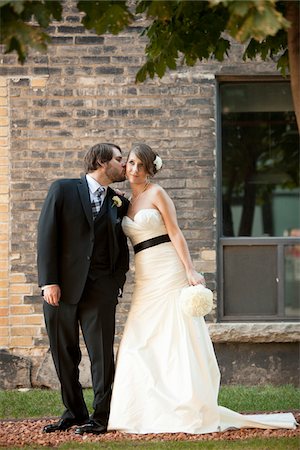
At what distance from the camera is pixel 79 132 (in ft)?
29.5

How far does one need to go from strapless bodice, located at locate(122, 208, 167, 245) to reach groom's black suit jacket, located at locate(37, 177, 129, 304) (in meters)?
0.13

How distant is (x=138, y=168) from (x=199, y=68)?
8.47ft

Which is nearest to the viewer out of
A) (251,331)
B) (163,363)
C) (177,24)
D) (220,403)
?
(177,24)

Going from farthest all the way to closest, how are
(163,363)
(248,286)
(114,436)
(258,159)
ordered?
(258,159)
(248,286)
(163,363)
(114,436)

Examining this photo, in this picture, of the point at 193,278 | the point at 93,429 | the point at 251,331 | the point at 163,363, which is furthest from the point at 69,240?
the point at 251,331

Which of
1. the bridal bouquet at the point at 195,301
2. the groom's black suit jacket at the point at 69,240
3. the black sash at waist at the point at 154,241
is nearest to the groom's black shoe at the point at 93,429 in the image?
the groom's black suit jacket at the point at 69,240

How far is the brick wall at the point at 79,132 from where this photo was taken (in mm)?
8953

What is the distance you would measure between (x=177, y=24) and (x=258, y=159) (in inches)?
177

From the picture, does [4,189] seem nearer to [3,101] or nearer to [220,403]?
[3,101]

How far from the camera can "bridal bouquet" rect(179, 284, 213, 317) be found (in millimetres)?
6473

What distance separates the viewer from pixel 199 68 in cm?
901

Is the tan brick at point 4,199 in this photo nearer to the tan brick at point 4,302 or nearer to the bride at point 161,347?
the tan brick at point 4,302

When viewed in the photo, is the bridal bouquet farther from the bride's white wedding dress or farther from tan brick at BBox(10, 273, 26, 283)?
tan brick at BBox(10, 273, 26, 283)

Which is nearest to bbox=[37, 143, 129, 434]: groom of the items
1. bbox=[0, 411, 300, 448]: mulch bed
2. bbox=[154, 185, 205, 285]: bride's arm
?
bbox=[0, 411, 300, 448]: mulch bed
